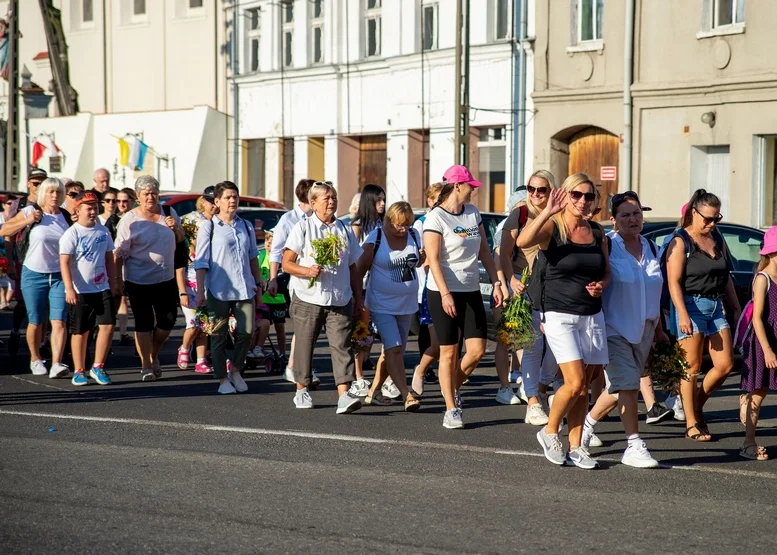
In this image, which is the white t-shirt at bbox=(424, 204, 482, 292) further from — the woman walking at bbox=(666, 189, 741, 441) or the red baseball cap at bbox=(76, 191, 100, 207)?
the red baseball cap at bbox=(76, 191, 100, 207)

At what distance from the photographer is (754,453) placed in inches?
339

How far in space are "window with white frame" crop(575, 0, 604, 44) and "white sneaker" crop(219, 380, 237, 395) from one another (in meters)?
18.5

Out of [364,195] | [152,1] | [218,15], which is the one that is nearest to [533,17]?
[218,15]

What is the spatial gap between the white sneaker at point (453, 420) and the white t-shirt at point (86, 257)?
413 centimetres

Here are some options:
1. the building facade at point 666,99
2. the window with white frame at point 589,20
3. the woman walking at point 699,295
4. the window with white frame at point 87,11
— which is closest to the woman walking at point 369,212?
the woman walking at point 699,295

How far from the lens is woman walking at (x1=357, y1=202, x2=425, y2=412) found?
10539mm

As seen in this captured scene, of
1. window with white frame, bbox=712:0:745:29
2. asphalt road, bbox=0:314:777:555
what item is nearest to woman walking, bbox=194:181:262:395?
asphalt road, bbox=0:314:777:555

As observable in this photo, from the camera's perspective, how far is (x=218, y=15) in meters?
38.1

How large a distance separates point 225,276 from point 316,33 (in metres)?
25.0

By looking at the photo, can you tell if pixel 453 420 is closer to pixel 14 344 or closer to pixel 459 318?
pixel 459 318

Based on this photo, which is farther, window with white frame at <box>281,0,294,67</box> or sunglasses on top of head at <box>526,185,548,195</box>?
window with white frame at <box>281,0,294,67</box>

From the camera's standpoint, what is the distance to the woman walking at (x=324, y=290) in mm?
10445

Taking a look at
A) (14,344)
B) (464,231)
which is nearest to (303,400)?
(464,231)

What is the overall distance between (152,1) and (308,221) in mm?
31408
